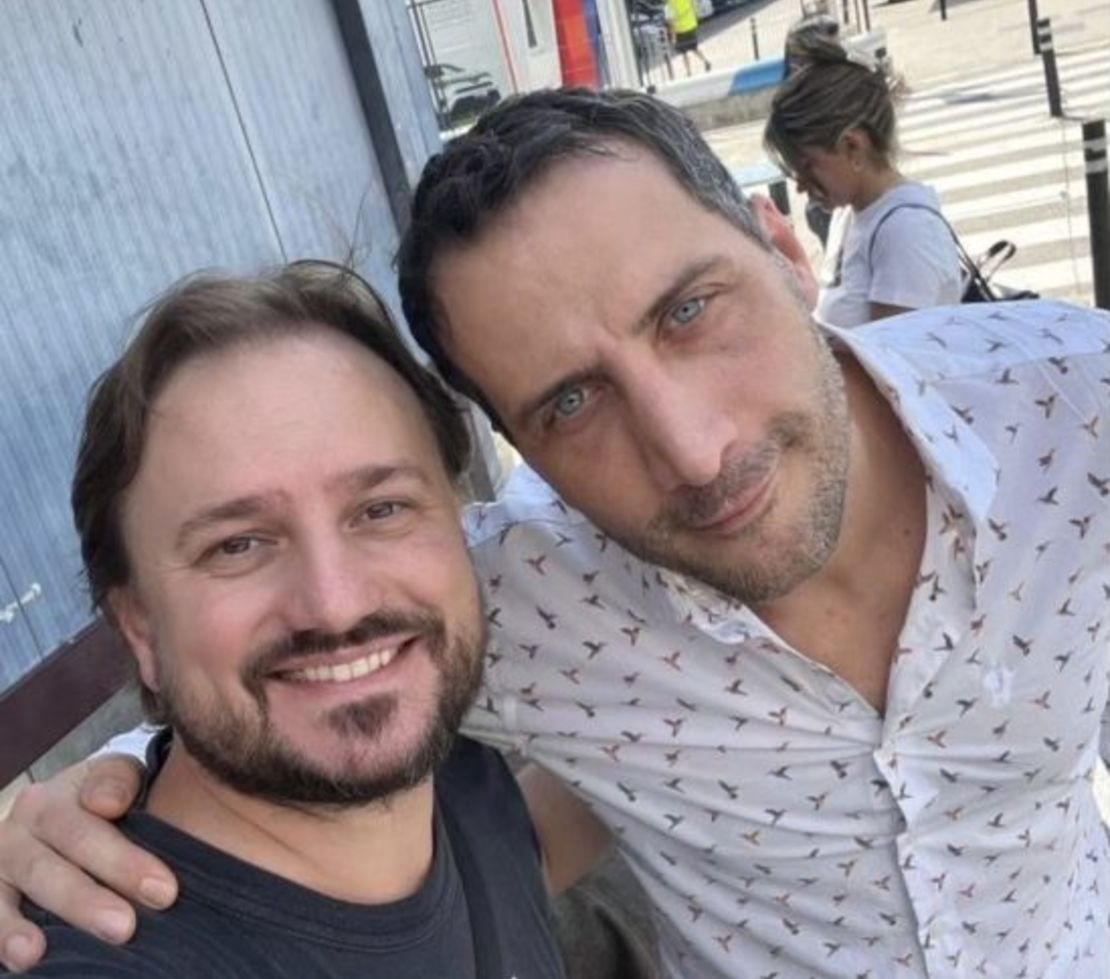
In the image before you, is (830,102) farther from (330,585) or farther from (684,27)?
(684,27)

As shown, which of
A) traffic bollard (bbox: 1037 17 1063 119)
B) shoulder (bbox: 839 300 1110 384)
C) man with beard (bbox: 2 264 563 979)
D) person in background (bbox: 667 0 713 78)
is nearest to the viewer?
man with beard (bbox: 2 264 563 979)

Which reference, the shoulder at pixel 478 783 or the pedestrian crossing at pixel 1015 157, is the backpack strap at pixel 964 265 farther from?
the pedestrian crossing at pixel 1015 157

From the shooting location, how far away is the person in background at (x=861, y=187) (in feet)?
12.3

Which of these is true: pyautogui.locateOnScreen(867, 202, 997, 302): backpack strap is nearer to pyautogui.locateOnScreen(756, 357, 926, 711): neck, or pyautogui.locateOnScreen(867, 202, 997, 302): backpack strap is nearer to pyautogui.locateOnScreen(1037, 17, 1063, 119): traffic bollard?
pyautogui.locateOnScreen(756, 357, 926, 711): neck

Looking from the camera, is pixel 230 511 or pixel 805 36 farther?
pixel 805 36

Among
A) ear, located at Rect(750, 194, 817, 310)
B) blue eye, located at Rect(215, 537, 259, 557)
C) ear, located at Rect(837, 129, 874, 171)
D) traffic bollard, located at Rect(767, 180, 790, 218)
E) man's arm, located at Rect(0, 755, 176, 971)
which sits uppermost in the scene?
ear, located at Rect(750, 194, 817, 310)

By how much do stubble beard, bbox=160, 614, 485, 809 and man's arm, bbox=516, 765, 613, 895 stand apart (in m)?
0.45

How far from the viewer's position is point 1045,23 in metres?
→ 10.6

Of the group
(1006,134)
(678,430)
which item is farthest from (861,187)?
(1006,134)

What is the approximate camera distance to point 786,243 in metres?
1.82

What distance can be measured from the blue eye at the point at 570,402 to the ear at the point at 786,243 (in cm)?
39

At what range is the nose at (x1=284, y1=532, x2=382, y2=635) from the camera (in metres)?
1.45

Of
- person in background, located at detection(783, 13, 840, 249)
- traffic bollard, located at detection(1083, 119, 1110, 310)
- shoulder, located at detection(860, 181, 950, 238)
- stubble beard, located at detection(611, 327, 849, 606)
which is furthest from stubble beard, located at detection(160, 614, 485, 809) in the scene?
traffic bollard, located at detection(1083, 119, 1110, 310)

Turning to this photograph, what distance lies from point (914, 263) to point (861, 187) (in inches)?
16.0
